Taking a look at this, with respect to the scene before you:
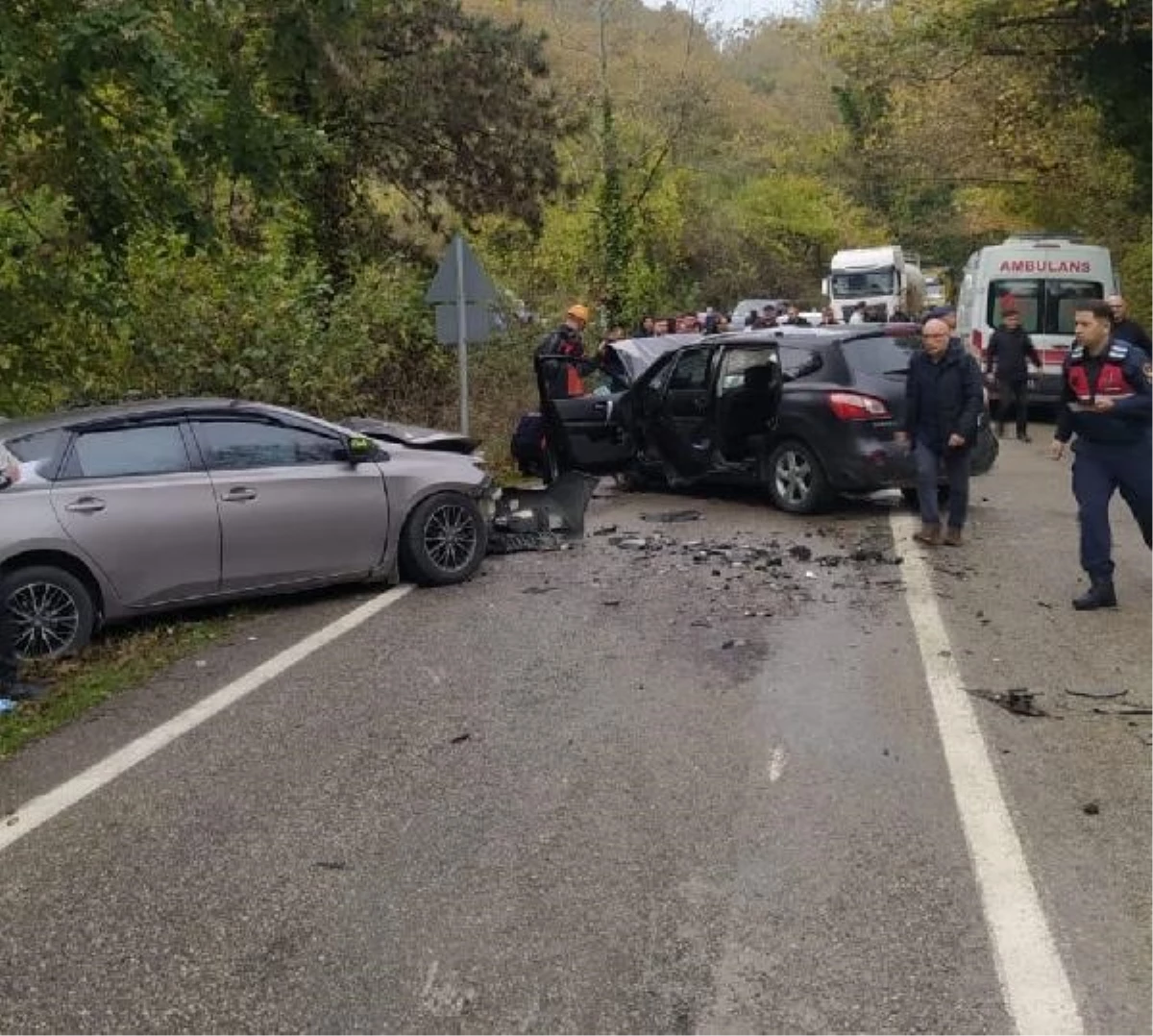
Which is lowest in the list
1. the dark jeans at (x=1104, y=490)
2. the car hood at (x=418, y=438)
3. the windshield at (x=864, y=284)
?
the dark jeans at (x=1104, y=490)

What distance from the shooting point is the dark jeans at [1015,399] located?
1697 centimetres

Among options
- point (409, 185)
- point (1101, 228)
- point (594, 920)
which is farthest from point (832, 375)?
point (1101, 228)

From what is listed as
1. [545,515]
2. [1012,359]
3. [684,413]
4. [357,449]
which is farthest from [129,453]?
[1012,359]

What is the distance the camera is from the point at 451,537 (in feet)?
29.5

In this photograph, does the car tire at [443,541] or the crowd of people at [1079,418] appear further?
the car tire at [443,541]

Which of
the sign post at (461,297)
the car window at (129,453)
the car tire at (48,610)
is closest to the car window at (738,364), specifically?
the sign post at (461,297)

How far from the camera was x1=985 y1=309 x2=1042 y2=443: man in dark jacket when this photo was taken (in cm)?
1653

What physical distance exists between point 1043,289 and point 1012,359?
4.09 metres

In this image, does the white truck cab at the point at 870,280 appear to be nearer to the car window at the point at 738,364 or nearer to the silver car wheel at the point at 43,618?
the car window at the point at 738,364

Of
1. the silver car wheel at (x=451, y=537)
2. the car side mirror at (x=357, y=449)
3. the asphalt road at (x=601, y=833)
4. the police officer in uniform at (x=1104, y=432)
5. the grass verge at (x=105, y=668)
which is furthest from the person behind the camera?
the silver car wheel at (x=451, y=537)

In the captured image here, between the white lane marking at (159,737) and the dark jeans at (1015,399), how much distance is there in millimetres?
11492

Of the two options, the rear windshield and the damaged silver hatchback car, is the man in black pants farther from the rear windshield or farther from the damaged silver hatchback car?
the rear windshield

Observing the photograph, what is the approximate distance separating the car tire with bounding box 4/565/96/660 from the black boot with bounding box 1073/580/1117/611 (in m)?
5.84

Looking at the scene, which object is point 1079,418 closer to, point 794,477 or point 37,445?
point 794,477
